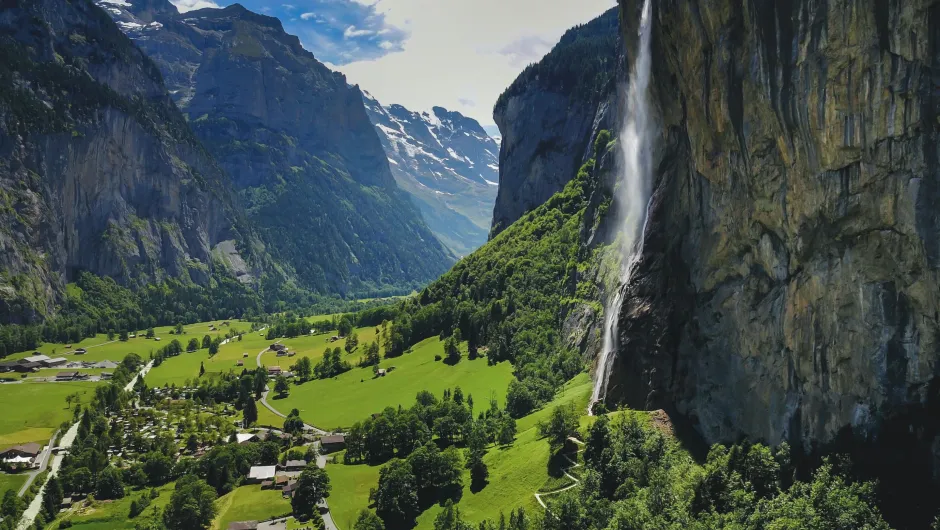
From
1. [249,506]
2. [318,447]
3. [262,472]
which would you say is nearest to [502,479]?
[249,506]

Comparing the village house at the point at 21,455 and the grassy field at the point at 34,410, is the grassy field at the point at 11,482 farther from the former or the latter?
the grassy field at the point at 34,410

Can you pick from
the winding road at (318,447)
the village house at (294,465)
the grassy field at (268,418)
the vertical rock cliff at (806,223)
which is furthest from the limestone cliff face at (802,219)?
the grassy field at (268,418)

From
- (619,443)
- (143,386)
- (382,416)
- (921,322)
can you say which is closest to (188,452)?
(382,416)

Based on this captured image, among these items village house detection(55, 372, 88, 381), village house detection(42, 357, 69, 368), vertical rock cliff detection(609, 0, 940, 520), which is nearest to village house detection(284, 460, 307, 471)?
vertical rock cliff detection(609, 0, 940, 520)

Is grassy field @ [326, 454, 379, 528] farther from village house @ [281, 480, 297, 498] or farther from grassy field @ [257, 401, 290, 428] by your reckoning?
grassy field @ [257, 401, 290, 428]

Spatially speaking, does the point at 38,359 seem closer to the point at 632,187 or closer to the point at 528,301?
the point at 528,301

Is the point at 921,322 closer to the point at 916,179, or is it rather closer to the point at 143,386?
the point at 916,179

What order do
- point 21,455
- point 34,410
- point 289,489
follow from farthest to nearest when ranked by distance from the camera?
point 34,410 → point 21,455 → point 289,489
